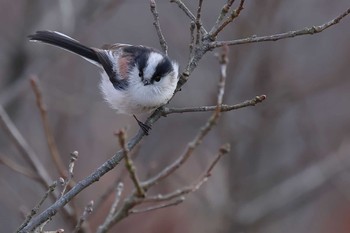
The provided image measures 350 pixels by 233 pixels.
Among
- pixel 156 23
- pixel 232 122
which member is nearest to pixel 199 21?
pixel 156 23

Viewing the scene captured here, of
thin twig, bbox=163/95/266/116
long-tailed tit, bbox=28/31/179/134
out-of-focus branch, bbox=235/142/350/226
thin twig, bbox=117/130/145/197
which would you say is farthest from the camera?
out-of-focus branch, bbox=235/142/350/226

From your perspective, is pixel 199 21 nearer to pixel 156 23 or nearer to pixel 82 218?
pixel 156 23

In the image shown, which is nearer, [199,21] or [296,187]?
[199,21]

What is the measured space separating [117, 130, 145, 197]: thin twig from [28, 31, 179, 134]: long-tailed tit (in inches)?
33.0

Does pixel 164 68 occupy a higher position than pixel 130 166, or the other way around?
pixel 164 68

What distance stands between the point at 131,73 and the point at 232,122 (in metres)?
2.69

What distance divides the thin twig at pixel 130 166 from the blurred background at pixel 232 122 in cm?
254

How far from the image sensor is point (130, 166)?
1719 millimetres

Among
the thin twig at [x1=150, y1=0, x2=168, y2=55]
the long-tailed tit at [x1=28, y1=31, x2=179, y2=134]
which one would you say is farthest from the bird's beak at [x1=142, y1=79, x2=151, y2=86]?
the thin twig at [x1=150, y1=0, x2=168, y2=55]

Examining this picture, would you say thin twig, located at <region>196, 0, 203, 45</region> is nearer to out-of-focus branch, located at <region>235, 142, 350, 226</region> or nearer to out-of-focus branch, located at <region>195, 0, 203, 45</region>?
out-of-focus branch, located at <region>195, 0, 203, 45</region>

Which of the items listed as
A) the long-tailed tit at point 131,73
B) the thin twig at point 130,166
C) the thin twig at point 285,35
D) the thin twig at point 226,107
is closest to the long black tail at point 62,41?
the long-tailed tit at point 131,73

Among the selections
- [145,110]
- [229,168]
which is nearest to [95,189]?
[229,168]

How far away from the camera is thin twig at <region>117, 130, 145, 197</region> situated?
5.49 feet

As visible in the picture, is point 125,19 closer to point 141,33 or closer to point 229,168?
point 141,33
